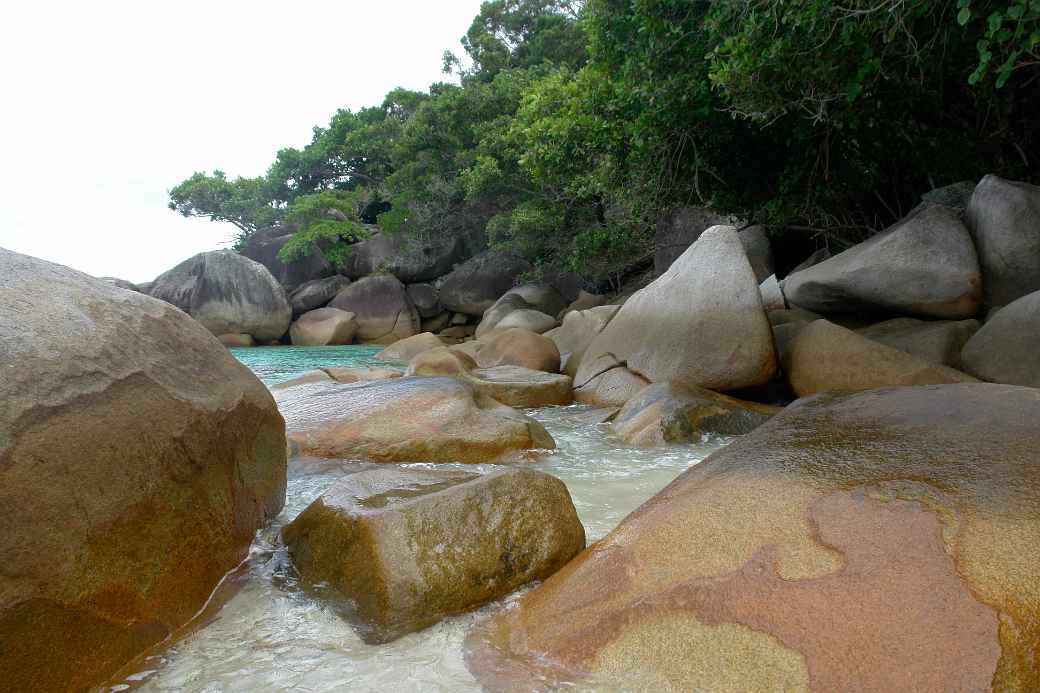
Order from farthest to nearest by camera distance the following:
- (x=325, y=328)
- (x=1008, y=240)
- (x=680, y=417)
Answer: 1. (x=325, y=328)
2. (x=1008, y=240)
3. (x=680, y=417)

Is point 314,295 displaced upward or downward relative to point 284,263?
downward

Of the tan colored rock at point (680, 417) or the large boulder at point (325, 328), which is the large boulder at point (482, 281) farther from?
the tan colored rock at point (680, 417)

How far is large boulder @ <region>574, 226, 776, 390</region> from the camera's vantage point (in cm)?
673

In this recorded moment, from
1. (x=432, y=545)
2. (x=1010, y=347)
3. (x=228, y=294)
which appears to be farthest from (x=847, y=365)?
(x=228, y=294)

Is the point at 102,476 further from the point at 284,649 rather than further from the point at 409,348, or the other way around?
the point at 409,348

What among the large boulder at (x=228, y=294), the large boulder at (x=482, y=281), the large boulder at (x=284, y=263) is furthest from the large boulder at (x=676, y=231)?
the large boulder at (x=284, y=263)

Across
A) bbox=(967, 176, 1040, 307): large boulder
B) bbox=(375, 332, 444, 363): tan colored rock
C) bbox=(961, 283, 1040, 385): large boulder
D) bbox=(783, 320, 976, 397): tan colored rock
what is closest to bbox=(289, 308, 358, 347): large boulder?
bbox=(375, 332, 444, 363): tan colored rock

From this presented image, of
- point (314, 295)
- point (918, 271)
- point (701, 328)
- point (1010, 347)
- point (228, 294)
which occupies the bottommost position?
point (1010, 347)

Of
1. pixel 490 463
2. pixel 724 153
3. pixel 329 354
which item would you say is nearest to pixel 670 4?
pixel 724 153

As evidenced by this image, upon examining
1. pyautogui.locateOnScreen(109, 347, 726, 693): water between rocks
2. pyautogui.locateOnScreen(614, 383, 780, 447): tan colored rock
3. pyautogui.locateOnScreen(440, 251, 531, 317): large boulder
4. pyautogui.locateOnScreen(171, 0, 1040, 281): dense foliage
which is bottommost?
pyautogui.locateOnScreen(614, 383, 780, 447): tan colored rock

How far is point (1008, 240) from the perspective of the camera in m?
6.98

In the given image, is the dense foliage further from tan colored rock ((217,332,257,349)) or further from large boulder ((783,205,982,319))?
tan colored rock ((217,332,257,349))

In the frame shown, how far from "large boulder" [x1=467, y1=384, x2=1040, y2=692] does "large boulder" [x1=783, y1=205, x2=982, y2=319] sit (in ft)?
15.4

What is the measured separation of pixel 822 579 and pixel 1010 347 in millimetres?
4854
